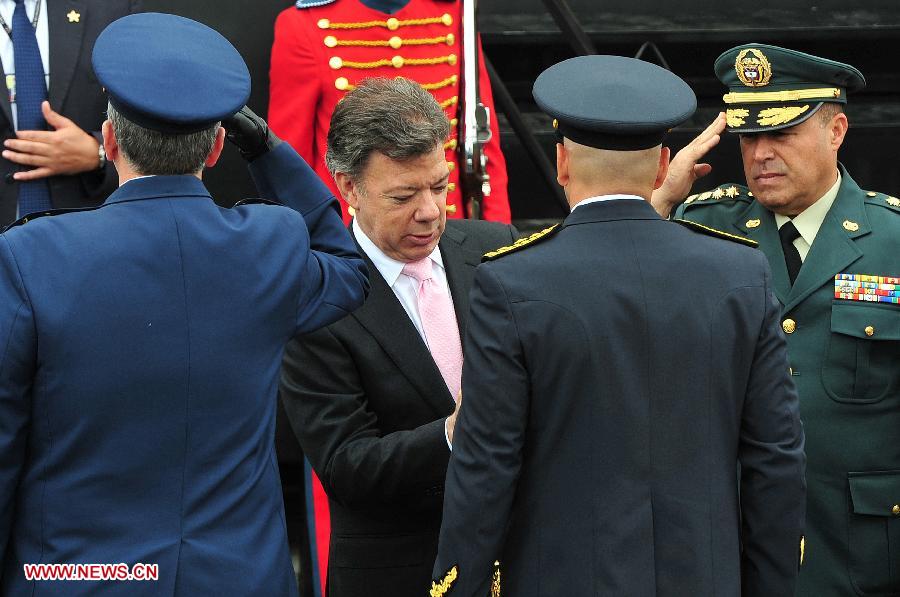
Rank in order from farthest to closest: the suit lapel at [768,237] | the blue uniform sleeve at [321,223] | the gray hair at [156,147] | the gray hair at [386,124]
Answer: the suit lapel at [768,237]
the gray hair at [386,124]
the blue uniform sleeve at [321,223]
the gray hair at [156,147]

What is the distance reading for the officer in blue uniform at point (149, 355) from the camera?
2.22 metres

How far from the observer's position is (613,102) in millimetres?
2402

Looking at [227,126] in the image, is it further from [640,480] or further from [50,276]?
[640,480]

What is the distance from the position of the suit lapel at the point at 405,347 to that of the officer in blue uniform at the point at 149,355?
1.48ft

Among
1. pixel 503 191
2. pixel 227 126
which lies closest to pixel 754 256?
pixel 227 126

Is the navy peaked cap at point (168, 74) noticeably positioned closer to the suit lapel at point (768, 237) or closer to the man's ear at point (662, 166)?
the man's ear at point (662, 166)

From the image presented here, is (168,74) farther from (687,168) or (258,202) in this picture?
(687,168)

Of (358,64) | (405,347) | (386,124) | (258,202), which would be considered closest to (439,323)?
(405,347)

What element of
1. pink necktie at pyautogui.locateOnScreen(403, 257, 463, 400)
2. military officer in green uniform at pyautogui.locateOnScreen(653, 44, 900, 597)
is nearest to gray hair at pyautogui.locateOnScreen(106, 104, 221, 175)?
pink necktie at pyautogui.locateOnScreen(403, 257, 463, 400)

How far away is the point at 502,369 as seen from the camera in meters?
2.32

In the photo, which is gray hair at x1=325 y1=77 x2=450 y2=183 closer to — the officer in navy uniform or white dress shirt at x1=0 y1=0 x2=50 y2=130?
the officer in navy uniform

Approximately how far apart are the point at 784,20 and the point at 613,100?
2.67m

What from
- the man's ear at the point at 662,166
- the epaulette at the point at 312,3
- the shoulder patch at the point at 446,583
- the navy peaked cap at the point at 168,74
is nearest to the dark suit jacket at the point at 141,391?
the navy peaked cap at the point at 168,74

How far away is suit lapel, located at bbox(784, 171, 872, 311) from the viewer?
3275 millimetres
